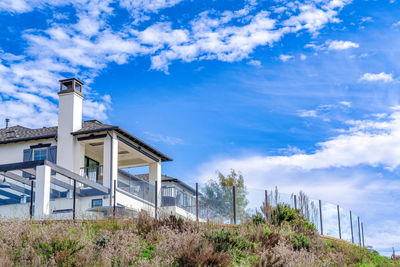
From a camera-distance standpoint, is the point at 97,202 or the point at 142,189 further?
the point at 97,202

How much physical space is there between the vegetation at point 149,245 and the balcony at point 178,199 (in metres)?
7.24

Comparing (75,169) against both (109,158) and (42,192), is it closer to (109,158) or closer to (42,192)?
(109,158)

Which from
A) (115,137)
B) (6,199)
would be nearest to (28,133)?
(115,137)

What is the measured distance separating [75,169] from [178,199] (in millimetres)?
7183

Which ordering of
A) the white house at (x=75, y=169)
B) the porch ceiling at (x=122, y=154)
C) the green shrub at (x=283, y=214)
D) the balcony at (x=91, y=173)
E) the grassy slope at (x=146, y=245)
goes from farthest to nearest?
the porch ceiling at (x=122, y=154) < the balcony at (x=91, y=173) < the white house at (x=75, y=169) < the green shrub at (x=283, y=214) < the grassy slope at (x=146, y=245)

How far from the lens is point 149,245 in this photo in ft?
34.3

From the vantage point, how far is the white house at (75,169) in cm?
1866

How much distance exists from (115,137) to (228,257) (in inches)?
675

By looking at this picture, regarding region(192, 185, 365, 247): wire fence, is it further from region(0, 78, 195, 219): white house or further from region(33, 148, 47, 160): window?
region(33, 148, 47, 160): window

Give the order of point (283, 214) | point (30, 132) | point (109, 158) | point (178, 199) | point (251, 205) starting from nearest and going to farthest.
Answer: point (283, 214), point (251, 205), point (178, 199), point (109, 158), point (30, 132)

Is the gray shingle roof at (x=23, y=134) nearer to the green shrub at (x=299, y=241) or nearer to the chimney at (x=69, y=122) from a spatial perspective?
the chimney at (x=69, y=122)

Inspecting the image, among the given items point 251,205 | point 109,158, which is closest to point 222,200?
point 251,205

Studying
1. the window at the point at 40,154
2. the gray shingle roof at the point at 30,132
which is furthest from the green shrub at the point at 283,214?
the window at the point at 40,154

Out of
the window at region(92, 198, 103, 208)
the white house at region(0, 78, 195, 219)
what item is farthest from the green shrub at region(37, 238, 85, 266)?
the window at region(92, 198, 103, 208)
